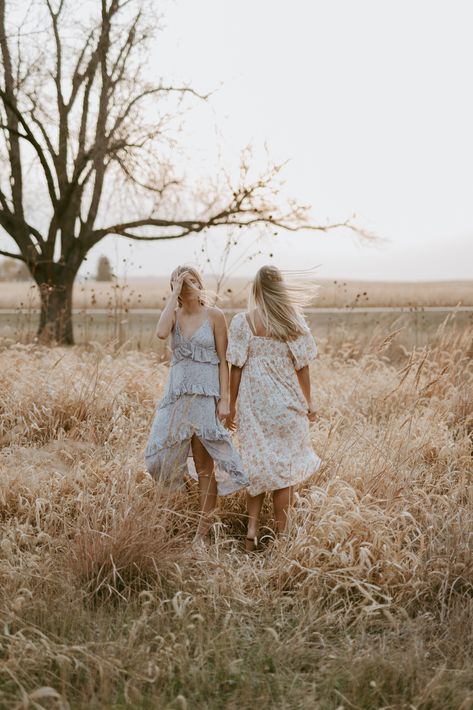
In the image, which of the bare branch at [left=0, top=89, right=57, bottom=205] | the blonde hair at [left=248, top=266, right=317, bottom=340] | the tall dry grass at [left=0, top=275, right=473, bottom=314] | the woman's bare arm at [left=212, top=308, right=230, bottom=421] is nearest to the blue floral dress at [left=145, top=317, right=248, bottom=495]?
the woman's bare arm at [left=212, top=308, right=230, bottom=421]

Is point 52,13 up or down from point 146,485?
up

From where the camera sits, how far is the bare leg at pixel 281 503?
469 centimetres

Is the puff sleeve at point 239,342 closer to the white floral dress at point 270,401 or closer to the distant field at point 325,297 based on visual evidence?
the white floral dress at point 270,401

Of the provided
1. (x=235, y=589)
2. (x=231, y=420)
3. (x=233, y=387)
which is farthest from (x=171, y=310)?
(x=235, y=589)

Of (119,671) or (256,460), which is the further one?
(256,460)

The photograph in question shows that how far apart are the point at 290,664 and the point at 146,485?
1.93 metres

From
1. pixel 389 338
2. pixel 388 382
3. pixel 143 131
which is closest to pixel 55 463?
pixel 389 338

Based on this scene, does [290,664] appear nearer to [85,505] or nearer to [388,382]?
[85,505]

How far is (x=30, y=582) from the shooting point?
3.84 m

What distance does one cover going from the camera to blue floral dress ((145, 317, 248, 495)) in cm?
470

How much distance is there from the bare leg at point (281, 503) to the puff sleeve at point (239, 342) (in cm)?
79

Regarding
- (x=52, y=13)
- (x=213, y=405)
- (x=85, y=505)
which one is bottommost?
(x=85, y=505)

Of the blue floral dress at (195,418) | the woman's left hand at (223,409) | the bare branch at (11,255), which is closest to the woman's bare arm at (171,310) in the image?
the blue floral dress at (195,418)

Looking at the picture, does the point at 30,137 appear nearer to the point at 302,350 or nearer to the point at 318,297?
the point at 318,297
